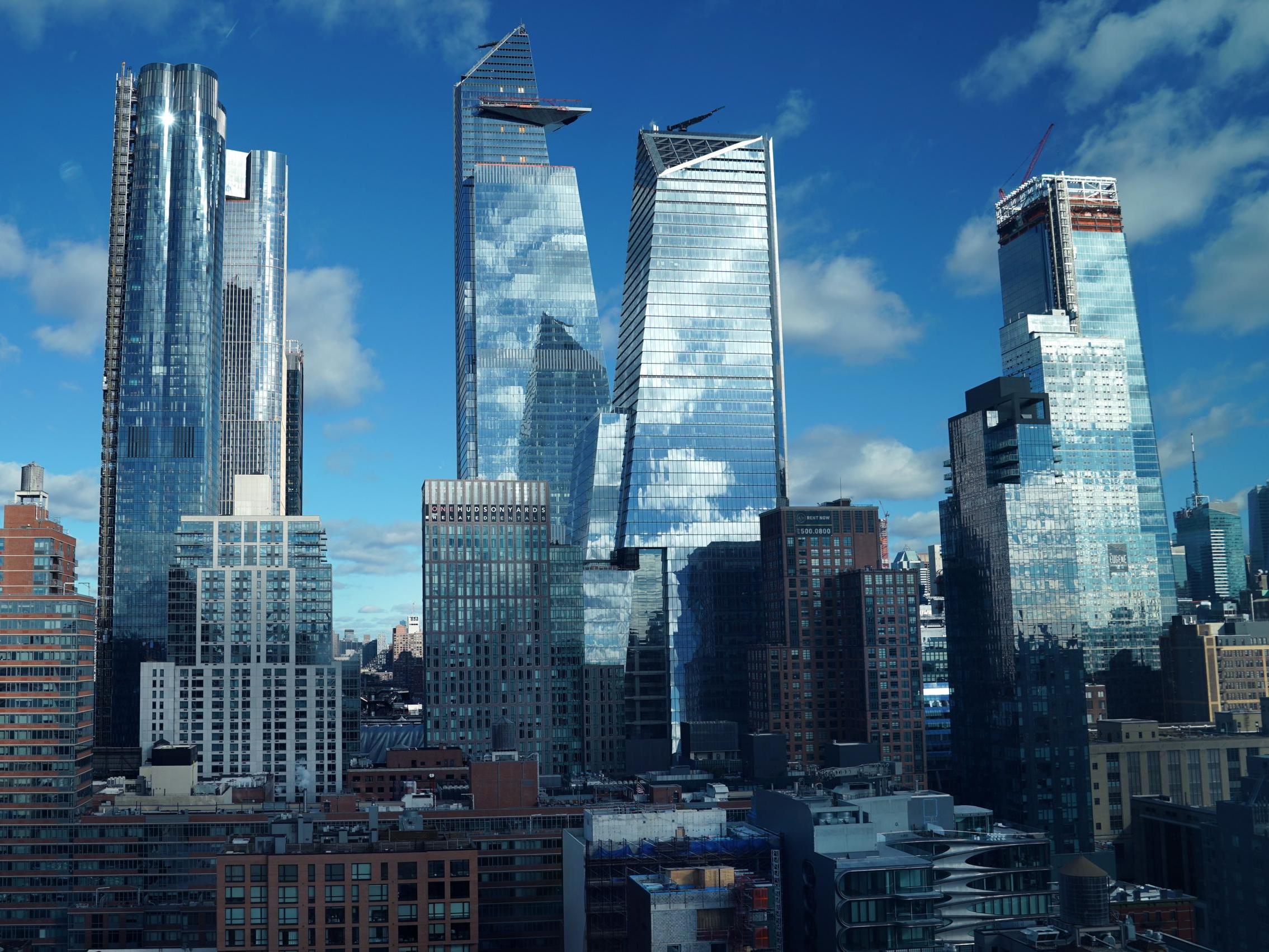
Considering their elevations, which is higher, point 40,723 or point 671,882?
point 40,723

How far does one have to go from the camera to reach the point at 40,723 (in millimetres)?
173000

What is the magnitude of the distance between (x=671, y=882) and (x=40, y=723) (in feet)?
336

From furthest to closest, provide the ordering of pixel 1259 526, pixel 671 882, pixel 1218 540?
pixel 1218 540
pixel 1259 526
pixel 671 882

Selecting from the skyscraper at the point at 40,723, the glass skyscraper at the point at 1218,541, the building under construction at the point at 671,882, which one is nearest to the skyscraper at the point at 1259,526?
the glass skyscraper at the point at 1218,541

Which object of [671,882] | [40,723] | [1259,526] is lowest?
[671,882]

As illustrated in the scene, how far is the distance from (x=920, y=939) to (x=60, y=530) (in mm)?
136865

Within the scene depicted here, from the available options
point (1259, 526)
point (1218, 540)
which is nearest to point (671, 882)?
point (1259, 526)

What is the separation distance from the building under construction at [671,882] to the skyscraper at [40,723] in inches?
2797

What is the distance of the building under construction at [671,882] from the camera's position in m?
107

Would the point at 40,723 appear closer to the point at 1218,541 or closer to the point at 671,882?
the point at 671,882

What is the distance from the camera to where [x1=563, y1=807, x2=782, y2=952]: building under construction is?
10681cm

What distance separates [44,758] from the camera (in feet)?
563

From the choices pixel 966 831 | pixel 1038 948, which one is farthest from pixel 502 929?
pixel 1038 948

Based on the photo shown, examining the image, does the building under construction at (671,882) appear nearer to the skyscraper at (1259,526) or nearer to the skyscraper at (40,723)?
the skyscraper at (1259,526)
